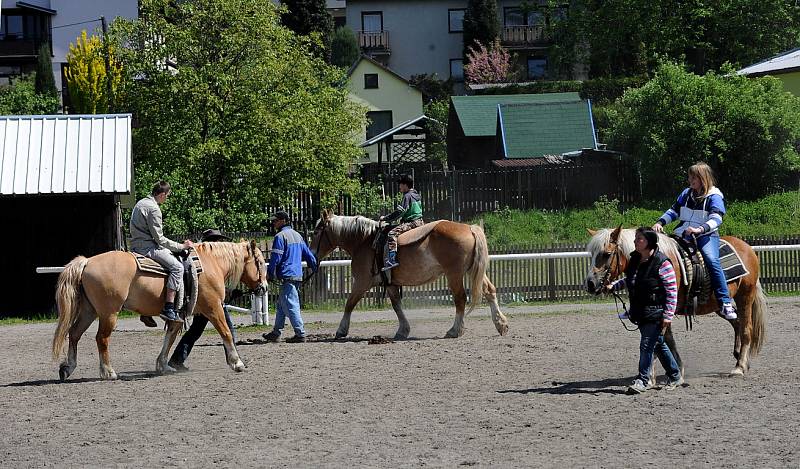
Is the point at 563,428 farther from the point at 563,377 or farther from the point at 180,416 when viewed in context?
the point at 180,416

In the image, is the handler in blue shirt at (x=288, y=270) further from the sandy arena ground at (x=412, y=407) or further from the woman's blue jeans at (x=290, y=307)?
the sandy arena ground at (x=412, y=407)

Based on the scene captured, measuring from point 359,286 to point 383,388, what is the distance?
16.4ft

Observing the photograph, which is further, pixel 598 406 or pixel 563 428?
pixel 598 406

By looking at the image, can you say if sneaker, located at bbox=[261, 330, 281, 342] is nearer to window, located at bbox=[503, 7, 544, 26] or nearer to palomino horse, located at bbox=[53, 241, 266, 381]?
palomino horse, located at bbox=[53, 241, 266, 381]

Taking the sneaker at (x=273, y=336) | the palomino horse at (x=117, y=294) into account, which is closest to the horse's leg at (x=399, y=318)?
the sneaker at (x=273, y=336)

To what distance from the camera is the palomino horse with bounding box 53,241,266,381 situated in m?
12.3

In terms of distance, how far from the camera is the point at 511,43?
64312 millimetres

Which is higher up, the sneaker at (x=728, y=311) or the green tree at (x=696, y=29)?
the green tree at (x=696, y=29)

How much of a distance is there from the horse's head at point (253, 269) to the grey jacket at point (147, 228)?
4.16 ft

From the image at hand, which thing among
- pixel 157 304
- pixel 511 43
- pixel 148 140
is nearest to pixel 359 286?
pixel 157 304

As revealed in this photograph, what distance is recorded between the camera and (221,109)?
27500mm

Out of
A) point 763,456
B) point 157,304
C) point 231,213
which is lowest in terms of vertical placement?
point 763,456

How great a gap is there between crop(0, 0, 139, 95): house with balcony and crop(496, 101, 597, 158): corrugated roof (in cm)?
2639

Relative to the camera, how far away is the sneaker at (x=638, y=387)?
10.6 m
